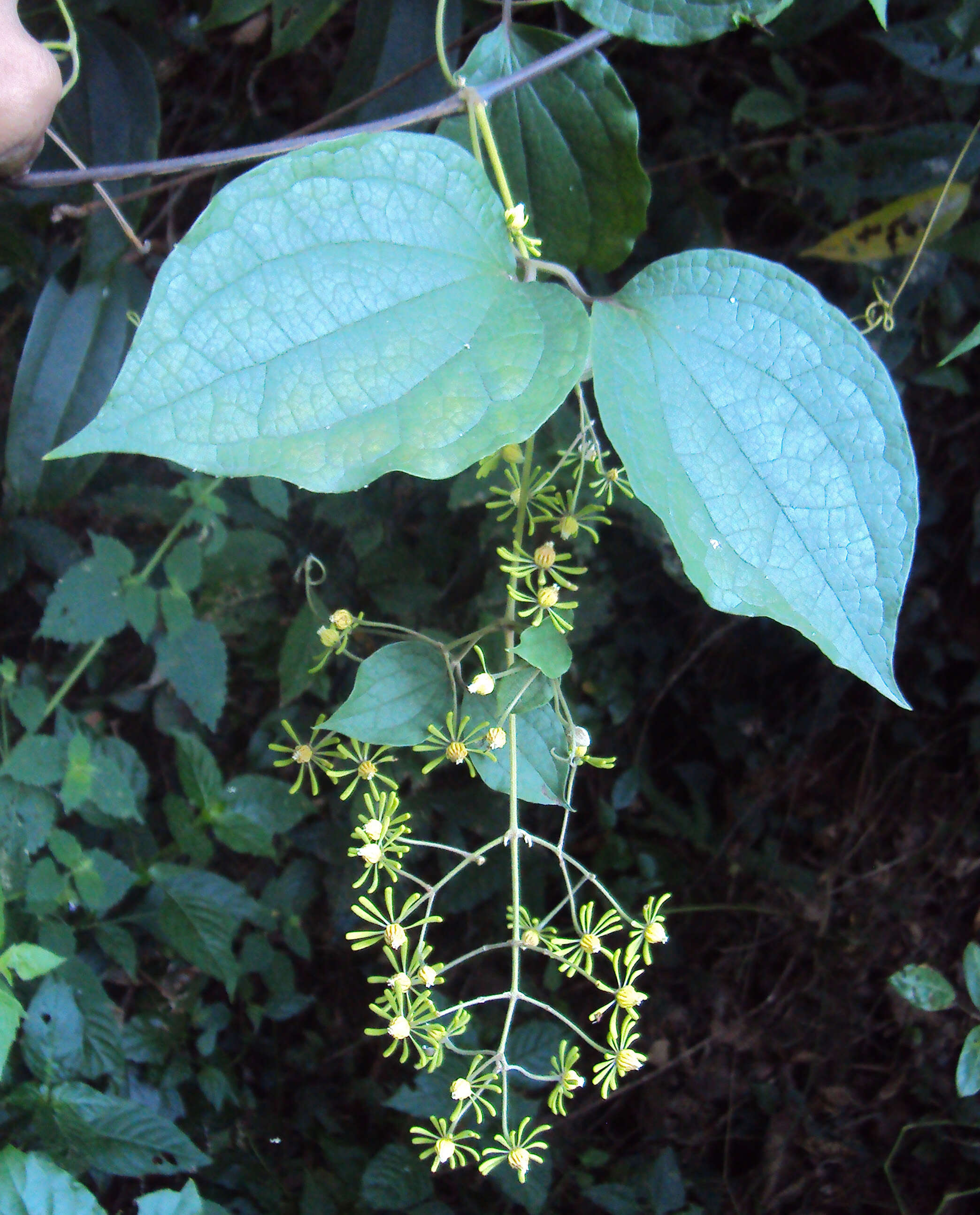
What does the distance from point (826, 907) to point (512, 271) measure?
113cm

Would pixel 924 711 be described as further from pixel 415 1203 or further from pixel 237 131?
pixel 237 131

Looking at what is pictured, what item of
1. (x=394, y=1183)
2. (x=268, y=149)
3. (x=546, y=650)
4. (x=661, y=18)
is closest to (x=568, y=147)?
(x=661, y=18)

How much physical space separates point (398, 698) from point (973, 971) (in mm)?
761

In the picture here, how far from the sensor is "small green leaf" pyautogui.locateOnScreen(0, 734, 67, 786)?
870 millimetres

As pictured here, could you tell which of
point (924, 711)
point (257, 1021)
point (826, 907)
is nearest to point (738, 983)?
point (826, 907)

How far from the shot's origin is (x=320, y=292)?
0.43m

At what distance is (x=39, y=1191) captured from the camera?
0.69 m

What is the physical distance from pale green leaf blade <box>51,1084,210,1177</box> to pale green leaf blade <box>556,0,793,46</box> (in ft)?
3.08

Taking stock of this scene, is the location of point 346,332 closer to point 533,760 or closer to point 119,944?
point 533,760

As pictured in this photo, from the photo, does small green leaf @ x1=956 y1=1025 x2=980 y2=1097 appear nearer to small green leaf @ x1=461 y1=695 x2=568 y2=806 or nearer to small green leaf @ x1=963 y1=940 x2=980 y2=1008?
small green leaf @ x1=963 y1=940 x2=980 y2=1008

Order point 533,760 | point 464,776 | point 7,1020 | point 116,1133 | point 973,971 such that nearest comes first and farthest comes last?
point 533,760
point 7,1020
point 116,1133
point 973,971
point 464,776

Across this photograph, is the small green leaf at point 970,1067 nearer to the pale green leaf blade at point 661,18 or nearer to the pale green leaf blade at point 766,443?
the pale green leaf blade at point 766,443

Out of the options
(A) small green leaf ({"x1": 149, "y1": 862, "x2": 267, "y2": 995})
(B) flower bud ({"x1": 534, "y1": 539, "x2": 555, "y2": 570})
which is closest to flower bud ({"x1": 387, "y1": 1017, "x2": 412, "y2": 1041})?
(B) flower bud ({"x1": 534, "y1": 539, "x2": 555, "y2": 570})

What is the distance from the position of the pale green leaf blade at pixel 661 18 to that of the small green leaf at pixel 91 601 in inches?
25.7
